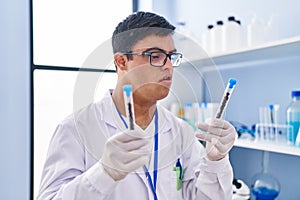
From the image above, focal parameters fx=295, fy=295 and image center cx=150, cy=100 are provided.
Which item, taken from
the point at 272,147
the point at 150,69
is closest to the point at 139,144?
the point at 150,69

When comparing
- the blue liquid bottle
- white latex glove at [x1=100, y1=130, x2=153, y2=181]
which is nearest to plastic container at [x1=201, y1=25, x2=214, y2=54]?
the blue liquid bottle

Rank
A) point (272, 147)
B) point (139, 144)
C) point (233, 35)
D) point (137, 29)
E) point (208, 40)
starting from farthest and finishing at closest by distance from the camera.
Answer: point (208, 40) < point (233, 35) < point (272, 147) < point (137, 29) < point (139, 144)

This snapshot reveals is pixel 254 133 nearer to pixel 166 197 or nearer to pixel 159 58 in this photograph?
pixel 166 197

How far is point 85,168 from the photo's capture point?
860 mm

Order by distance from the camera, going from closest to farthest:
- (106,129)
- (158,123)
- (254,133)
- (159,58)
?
(159,58)
(106,129)
(158,123)
(254,133)

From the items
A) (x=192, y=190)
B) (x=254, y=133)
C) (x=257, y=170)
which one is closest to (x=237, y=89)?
(x=254, y=133)

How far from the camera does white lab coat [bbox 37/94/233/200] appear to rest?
72cm

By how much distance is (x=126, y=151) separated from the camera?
0.64 m

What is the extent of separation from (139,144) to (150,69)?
17 cm

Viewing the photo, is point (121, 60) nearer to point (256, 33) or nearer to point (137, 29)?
point (137, 29)

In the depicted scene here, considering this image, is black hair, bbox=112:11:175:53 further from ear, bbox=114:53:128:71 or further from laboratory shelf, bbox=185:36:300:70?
laboratory shelf, bbox=185:36:300:70

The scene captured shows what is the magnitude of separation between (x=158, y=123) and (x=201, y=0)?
117cm

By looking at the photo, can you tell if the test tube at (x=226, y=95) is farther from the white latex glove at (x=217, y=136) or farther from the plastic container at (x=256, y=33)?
the plastic container at (x=256, y=33)
